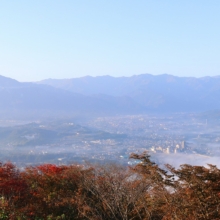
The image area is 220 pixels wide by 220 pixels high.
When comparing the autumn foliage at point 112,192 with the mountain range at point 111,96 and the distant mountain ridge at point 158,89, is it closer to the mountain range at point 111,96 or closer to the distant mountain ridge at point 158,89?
the mountain range at point 111,96

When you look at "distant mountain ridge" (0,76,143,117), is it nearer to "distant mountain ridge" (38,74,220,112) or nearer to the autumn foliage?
"distant mountain ridge" (38,74,220,112)

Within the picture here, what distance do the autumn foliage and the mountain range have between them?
2362 inches

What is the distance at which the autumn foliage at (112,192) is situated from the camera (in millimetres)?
4973

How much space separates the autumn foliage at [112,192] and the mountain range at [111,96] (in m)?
60.0

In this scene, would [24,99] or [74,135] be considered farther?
[24,99]

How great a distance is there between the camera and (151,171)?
6.13m

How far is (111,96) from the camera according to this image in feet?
312

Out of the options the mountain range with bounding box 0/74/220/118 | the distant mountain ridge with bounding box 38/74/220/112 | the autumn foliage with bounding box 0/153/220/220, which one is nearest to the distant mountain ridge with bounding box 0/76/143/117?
the mountain range with bounding box 0/74/220/118

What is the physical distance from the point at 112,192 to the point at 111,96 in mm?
88868

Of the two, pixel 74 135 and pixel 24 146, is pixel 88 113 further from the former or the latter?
pixel 24 146

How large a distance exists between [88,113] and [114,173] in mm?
64997

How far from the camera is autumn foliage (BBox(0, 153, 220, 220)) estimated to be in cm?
497

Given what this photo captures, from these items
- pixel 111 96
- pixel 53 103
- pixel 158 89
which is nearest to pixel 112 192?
pixel 53 103

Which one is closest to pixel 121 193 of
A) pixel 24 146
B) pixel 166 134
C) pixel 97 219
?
pixel 97 219
